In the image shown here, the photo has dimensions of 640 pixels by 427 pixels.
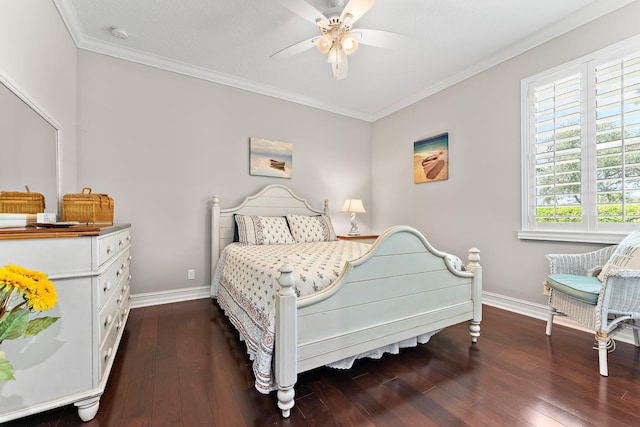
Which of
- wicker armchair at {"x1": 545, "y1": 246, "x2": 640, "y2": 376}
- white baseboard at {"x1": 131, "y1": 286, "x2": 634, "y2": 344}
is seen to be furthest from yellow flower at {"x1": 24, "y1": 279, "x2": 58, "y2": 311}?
wicker armchair at {"x1": 545, "y1": 246, "x2": 640, "y2": 376}

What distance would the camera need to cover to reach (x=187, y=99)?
330 cm

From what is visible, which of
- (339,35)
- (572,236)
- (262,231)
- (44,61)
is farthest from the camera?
(262,231)

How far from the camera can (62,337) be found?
128 centimetres

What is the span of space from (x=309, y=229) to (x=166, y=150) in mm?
1935

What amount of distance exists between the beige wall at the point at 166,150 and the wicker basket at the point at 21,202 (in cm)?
121

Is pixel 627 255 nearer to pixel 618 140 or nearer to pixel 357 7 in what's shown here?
pixel 618 140

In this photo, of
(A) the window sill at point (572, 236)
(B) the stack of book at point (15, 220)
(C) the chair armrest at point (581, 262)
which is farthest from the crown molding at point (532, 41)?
(B) the stack of book at point (15, 220)

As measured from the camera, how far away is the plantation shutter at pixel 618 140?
2160mm

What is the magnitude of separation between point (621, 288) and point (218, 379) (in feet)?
8.59

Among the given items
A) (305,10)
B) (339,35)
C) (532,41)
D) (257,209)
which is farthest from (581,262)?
(257,209)

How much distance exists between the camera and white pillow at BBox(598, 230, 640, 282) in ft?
6.04

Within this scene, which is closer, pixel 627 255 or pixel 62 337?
pixel 62 337

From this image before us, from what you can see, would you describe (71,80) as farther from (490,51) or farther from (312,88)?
(490,51)

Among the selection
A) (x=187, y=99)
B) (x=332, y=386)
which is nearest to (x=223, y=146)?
(x=187, y=99)
